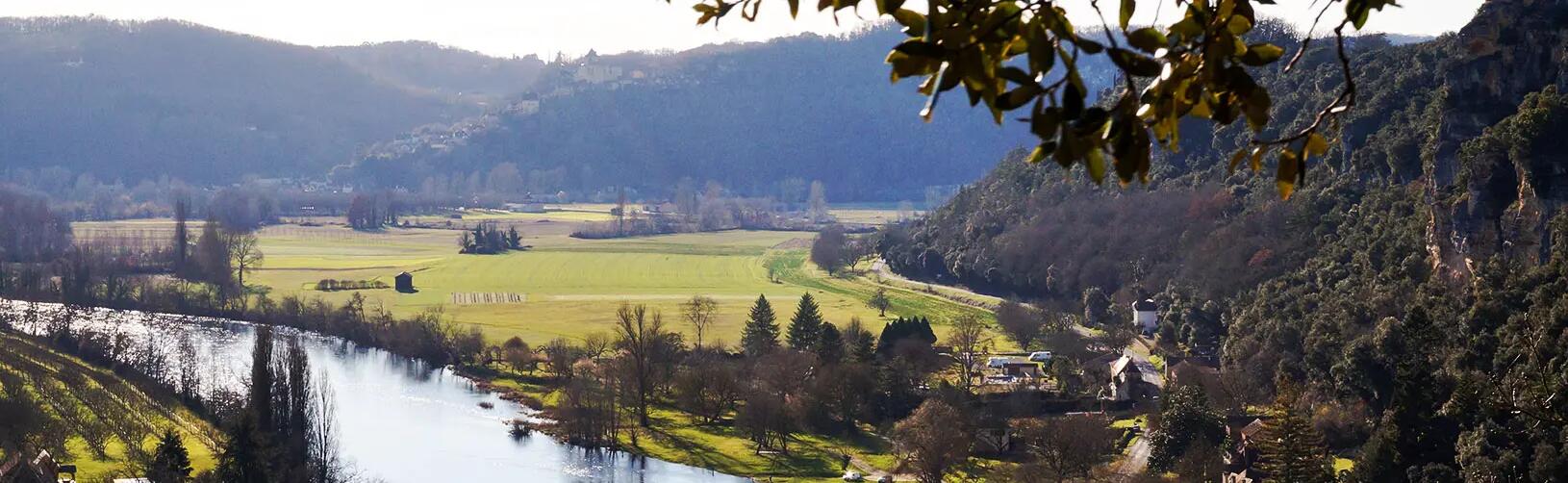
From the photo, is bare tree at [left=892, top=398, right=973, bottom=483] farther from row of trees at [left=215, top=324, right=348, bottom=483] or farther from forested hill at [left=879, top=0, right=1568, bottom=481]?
row of trees at [left=215, top=324, right=348, bottom=483]

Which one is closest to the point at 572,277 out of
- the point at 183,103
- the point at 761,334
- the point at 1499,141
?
the point at 761,334

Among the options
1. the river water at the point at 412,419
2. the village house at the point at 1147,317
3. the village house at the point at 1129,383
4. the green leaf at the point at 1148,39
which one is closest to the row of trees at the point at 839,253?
the village house at the point at 1147,317

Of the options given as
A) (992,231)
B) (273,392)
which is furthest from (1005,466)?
(992,231)

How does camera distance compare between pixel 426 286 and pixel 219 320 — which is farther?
pixel 426 286

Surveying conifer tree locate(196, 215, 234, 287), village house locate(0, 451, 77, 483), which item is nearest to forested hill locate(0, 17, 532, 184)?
conifer tree locate(196, 215, 234, 287)

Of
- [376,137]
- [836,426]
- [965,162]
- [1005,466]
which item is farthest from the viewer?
[376,137]

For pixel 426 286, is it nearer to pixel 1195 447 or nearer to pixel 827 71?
pixel 1195 447

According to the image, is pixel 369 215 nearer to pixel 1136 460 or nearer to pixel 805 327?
pixel 805 327

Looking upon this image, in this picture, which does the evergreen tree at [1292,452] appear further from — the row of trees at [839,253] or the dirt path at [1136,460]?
the row of trees at [839,253]
